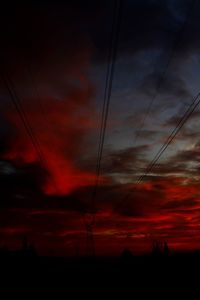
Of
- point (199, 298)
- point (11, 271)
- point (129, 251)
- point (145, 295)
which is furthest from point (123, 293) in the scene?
point (129, 251)

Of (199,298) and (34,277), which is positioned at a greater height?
(34,277)

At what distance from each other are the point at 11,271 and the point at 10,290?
1692 cm

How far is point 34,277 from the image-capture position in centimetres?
5403

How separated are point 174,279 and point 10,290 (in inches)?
828

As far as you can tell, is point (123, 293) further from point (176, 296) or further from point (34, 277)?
point (34, 277)

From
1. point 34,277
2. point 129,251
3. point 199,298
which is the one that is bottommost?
point 199,298

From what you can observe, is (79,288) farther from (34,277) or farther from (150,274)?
(150,274)

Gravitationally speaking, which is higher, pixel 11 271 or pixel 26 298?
pixel 11 271

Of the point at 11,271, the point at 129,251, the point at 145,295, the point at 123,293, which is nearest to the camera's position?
the point at 145,295

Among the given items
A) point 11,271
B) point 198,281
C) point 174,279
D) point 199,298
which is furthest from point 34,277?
point 199,298

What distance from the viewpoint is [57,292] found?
43.4 metres

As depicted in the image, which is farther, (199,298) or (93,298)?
(93,298)

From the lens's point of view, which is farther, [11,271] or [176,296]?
[11,271]

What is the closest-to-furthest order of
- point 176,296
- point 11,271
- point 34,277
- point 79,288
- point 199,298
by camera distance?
1. point 199,298
2. point 176,296
3. point 79,288
4. point 34,277
5. point 11,271
